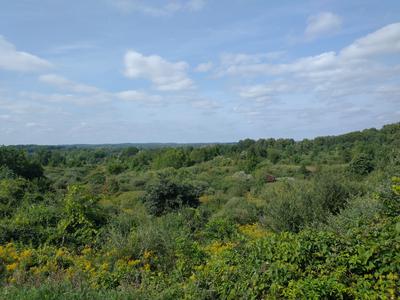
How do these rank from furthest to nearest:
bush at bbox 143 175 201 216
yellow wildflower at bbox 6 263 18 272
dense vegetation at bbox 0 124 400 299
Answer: bush at bbox 143 175 201 216
yellow wildflower at bbox 6 263 18 272
dense vegetation at bbox 0 124 400 299


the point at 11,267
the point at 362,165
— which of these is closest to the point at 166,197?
the point at 11,267

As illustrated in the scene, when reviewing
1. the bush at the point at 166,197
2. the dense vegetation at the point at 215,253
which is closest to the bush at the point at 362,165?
the bush at the point at 166,197

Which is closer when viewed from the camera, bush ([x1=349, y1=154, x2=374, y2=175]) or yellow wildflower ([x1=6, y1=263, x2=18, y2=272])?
yellow wildflower ([x1=6, y1=263, x2=18, y2=272])

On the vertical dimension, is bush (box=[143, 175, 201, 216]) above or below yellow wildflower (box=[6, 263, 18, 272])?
below

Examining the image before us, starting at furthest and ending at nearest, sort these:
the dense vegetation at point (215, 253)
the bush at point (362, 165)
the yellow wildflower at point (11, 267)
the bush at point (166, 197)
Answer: the bush at point (362, 165) < the bush at point (166, 197) < the yellow wildflower at point (11, 267) < the dense vegetation at point (215, 253)

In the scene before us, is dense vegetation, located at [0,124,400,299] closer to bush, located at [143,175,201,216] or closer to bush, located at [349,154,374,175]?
bush, located at [143,175,201,216]

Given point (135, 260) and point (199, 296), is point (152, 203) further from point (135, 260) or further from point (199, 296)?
point (199, 296)

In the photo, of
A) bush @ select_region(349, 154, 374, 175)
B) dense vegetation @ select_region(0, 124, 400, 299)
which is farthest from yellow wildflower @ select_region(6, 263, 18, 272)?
bush @ select_region(349, 154, 374, 175)

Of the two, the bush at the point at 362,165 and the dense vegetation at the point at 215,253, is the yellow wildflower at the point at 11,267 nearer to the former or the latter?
the dense vegetation at the point at 215,253

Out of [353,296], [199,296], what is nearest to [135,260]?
[199,296]

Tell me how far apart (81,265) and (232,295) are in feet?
9.51

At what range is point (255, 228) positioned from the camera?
10.4m

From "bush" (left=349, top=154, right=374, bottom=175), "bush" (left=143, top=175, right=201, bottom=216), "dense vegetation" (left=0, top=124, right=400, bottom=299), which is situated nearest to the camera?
"dense vegetation" (left=0, top=124, right=400, bottom=299)

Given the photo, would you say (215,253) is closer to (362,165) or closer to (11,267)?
(11,267)
